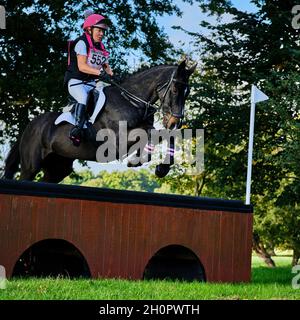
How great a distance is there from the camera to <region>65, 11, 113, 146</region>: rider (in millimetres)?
7414

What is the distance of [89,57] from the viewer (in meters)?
7.47

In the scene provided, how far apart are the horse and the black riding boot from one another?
115mm

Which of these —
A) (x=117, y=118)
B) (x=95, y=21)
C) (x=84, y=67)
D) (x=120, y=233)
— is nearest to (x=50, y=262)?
(x=120, y=233)

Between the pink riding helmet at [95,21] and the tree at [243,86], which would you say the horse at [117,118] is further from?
the tree at [243,86]

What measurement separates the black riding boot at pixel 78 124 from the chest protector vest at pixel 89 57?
46cm

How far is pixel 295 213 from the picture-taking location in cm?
2500

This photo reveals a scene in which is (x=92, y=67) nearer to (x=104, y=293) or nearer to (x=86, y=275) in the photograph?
(x=86, y=275)

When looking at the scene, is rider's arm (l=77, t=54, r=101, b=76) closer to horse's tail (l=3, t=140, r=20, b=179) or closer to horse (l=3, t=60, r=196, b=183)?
horse (l=3, t=60, r=196, b=183)

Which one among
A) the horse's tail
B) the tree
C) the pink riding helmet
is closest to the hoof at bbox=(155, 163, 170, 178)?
the pink riding helmet

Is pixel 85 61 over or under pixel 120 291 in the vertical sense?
over

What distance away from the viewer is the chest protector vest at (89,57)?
24.6ft

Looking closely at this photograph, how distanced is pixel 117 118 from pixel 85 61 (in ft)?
2.68

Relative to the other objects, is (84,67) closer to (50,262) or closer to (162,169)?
(162,169)

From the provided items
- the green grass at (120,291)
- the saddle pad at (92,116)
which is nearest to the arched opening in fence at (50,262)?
the saddle pad at (92,116)
